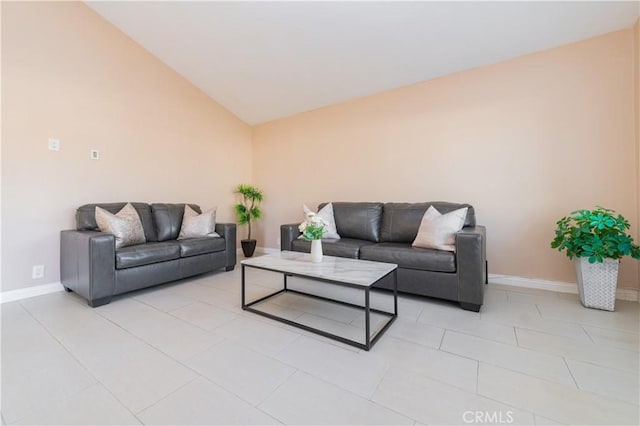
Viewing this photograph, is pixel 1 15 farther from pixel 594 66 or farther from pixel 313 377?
pixel 594 66

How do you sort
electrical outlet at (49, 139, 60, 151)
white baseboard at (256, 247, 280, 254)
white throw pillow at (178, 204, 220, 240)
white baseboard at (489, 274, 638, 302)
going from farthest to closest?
white baseboard at (256, 247, 280, 254) → white throw pillow at (178, 204, 220, 240) → electrical outlet at (49, 139, 60, 151) → white baseboard at (489, 274, 638, 302)

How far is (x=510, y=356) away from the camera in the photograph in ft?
5.08

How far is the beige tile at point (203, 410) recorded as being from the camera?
3.66 feet

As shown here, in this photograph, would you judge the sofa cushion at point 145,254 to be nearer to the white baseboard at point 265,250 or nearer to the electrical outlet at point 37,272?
the electrical outlet at point 37,272

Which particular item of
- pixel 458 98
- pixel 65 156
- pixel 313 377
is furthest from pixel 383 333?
pixel 65 156

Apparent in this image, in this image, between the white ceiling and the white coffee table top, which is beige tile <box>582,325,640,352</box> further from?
the white ceiling

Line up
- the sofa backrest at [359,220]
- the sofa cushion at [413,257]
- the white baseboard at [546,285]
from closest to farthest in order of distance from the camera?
the sofa cushion at [413,257]
the white baseboard at [546,285]
the sofa backrest at [359,220]

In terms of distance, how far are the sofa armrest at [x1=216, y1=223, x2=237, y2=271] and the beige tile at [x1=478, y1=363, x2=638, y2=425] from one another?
2.92m

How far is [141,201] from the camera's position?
3.50 metres

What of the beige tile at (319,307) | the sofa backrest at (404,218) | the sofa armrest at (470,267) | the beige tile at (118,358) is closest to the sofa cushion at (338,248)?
the sofa backrest at (404,218)

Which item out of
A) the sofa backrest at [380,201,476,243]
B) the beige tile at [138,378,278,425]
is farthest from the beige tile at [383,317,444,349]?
the sofa backrest at [380,201,476,243]

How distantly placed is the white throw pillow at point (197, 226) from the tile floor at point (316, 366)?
1166 millimetres

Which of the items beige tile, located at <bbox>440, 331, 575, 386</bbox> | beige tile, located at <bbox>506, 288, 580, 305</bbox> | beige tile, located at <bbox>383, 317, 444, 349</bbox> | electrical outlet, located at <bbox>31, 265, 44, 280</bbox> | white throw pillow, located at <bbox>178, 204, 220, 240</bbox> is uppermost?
white throw pillow, located at <bbox>178, 204, 220, 240</bbox>

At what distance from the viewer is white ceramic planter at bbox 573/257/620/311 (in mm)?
2111
